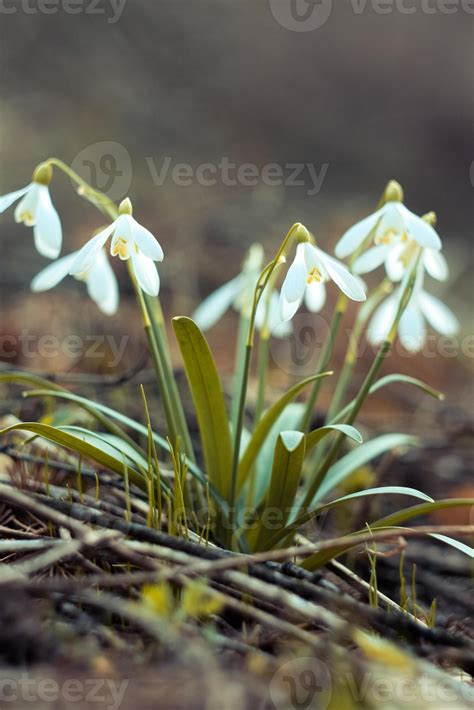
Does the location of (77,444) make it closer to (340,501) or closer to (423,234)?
(340,501)

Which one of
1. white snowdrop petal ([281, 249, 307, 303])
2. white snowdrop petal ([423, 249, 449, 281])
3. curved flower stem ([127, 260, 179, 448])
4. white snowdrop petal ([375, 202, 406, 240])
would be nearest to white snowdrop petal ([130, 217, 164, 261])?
curved flower stem ([127, 260, 179, 448])

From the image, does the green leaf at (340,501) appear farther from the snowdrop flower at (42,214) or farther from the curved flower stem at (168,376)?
the snowdrop flower at (42,214)

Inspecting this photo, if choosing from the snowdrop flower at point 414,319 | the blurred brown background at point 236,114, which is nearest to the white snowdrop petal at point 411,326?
the snowdrop flower at point 414,319

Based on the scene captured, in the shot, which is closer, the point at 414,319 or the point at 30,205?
the point at 30,205

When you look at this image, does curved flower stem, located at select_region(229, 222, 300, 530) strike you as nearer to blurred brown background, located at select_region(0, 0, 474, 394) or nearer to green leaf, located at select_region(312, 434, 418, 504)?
green leaf, located at select_region(312, 434, 418, 504)

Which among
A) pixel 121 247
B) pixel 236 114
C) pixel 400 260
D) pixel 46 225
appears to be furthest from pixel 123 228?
pixel 236 114
